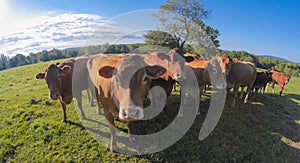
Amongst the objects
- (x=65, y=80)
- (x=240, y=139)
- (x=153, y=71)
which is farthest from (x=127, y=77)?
(x=240, y=139)

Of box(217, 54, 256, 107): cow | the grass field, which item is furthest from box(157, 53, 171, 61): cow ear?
box(217, 54, 256, 107): cow

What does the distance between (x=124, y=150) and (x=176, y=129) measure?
1.85 m

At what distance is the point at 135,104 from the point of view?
3.27m

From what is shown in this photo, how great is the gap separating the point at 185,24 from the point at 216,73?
6018 millimetres

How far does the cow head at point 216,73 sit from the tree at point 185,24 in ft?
9.78

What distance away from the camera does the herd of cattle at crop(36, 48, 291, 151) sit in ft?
11.2

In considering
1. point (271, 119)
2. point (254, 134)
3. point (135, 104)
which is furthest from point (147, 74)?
point (271, 119)

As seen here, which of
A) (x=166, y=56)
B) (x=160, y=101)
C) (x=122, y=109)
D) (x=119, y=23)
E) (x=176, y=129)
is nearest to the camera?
(x=122, y=109)

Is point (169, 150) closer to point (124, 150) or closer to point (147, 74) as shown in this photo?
point (124, 150)

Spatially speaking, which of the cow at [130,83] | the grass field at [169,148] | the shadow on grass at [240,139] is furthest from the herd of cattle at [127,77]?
the shadow on grass at [240,139]

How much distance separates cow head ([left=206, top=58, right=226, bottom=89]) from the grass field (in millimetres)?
1143

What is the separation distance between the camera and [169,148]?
15.8ft

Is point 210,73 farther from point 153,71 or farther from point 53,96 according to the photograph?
point 53,96

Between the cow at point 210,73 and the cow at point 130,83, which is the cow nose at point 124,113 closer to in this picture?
the cow at point 130,83
